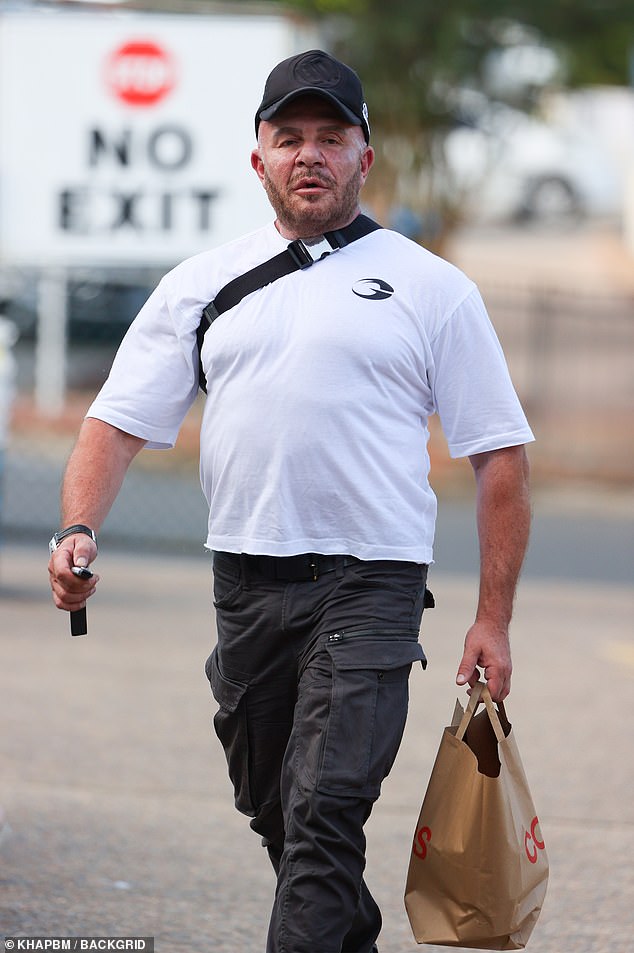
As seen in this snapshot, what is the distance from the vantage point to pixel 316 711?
11.5ft

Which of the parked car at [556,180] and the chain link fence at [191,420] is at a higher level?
the parked car at [556,180]

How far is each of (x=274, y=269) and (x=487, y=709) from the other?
1.00 metres

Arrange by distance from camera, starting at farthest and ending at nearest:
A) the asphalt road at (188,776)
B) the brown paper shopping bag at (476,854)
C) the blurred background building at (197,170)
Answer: the blurred background building at (197,170)
the asphalt road at (188,776)
the brown paper shopping bag at (476,854)

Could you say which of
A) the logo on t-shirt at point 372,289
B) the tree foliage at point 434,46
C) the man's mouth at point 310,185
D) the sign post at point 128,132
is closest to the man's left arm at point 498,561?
the logo on t-shirt at point 372,289

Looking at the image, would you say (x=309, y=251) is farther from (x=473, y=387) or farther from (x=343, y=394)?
(x=473, y=387)

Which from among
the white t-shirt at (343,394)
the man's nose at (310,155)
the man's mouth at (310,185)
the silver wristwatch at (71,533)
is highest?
the man's nose at (310,155)

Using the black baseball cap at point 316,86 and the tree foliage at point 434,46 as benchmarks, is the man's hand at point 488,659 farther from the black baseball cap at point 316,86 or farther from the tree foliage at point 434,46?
the tree foliage at point 434,46

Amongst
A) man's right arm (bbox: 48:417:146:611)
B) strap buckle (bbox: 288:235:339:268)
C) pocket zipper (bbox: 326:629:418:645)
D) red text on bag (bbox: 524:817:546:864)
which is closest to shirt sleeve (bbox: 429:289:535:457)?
strap buckle (bbox: 288:235:339:268)

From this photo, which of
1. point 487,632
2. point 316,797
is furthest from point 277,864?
point 487,632

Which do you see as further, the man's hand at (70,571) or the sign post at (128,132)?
the sign post at (128,132)

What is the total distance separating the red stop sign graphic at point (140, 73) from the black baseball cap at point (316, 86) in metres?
11.8

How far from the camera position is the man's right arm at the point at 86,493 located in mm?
3467

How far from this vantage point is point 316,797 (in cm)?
344

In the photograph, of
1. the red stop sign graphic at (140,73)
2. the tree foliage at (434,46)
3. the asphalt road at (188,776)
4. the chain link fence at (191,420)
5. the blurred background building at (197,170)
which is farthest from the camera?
the tree foliage at (434,46)
